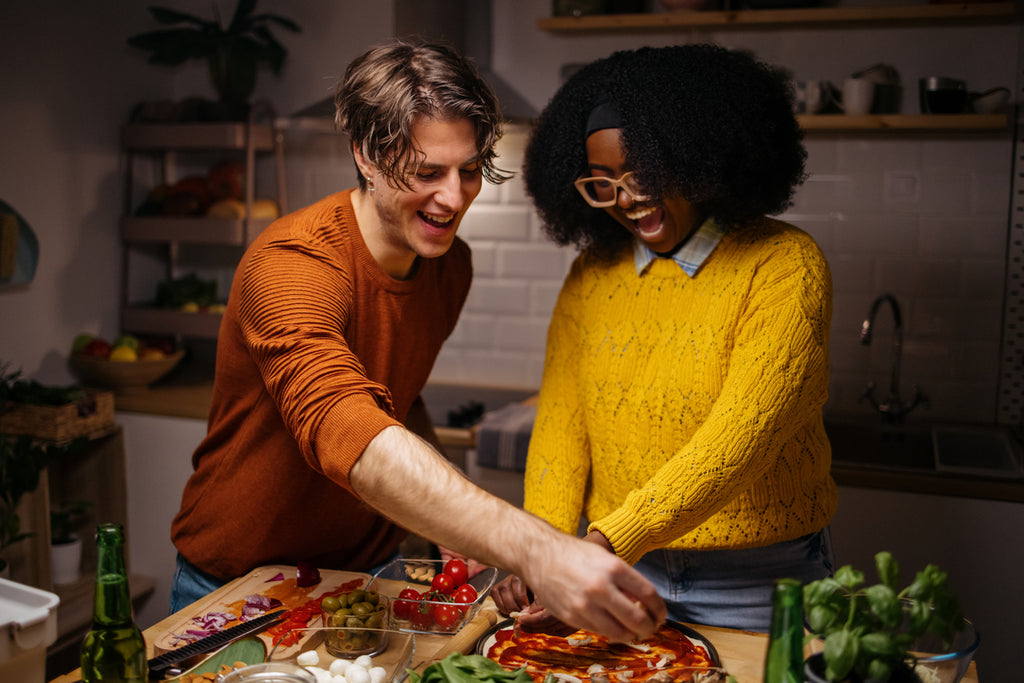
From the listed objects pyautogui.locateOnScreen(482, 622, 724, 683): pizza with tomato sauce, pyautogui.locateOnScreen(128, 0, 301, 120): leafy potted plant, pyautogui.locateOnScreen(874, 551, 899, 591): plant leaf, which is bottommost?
pyautogui.locateOnScreen(482, 622, 724, 683): pizza with tomato sauce

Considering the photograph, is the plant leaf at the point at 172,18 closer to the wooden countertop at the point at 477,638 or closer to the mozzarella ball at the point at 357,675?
the wooden countertop at the point at 477,638

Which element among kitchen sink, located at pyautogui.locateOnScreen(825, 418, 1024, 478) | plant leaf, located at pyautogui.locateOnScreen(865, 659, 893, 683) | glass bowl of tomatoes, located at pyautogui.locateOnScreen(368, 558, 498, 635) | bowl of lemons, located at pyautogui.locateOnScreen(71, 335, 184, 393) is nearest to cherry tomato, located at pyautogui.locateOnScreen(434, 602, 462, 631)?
glass bowl of tomatoes, located at pyautogui.locateOnScreen(368, 558, 498, 635)

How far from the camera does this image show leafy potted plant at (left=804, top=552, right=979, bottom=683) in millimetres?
762

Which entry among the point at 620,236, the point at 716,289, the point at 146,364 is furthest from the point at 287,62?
the point at 716,289

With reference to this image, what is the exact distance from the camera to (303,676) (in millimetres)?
928

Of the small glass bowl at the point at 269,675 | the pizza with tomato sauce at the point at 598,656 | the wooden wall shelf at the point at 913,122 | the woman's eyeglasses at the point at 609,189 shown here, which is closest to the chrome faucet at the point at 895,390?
the wooden wall shelf at the point at 913,122

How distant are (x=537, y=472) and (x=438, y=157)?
0.54 m

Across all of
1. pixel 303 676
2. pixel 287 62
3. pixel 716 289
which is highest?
pixel 287 62

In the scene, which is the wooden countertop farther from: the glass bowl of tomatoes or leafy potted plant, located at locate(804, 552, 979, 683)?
leafy potted plant, located at locate(804, 552, 979, 683)

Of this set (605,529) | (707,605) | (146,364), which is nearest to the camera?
(605,529)

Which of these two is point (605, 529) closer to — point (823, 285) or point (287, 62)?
point (823, 285)

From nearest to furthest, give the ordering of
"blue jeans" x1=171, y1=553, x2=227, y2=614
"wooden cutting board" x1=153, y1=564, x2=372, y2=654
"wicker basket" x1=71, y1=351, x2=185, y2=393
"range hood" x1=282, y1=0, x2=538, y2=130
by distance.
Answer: "wooden cutting board" x1=153, y1=564, x2=372, y2=654
"blue jeans" x1=171, y1=553, x2=227, y2=614
"range hood" x1=282, y1=0, x2=538, y2=130
"wicker basket" x1=71, y1=351, x2=185, y2=393

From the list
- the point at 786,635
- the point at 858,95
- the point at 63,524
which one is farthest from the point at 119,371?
the point at 786,635

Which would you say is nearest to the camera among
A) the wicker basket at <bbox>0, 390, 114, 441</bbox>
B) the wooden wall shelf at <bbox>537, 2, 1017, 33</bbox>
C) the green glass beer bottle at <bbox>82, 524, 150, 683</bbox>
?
the green glass beer bottle at <bbox>82, 524, 150, 683</bbox>
